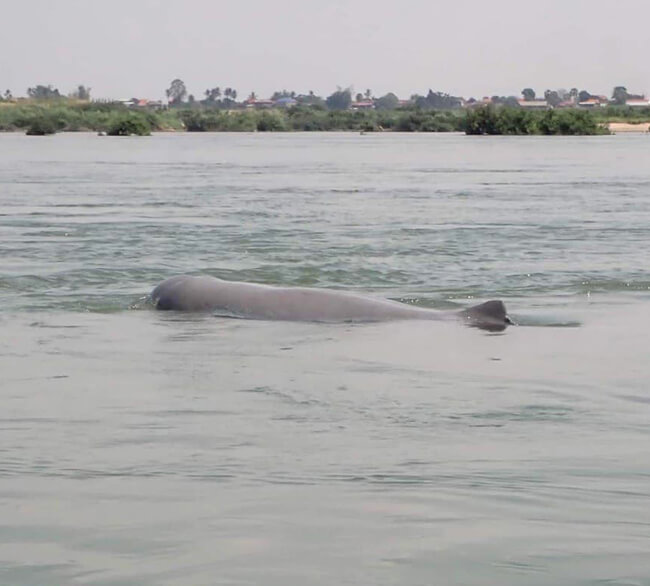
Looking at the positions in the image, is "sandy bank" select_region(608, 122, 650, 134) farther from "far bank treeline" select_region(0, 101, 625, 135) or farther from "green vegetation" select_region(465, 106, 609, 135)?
"green vegetation" select_region(465, 106, 609, 135)

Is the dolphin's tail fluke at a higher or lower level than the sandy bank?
higher

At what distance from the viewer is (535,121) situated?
108 metres

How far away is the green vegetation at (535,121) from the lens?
10681cm

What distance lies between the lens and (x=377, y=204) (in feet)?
107

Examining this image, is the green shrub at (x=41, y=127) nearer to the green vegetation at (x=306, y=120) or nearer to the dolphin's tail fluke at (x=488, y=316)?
the green vegetation at (x=306, y=120)

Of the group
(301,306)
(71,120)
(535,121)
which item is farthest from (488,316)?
(71,120)

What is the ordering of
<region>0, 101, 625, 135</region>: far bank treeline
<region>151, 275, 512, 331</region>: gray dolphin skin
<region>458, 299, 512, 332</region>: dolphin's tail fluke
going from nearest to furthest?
<region>458, 299, 512, 332</region>: dolphin's tail fluke
<region>151, 275, 512, 331</region>: gray dolphin skin
<region>0, 101, 625, 135</region>: far bank treeline

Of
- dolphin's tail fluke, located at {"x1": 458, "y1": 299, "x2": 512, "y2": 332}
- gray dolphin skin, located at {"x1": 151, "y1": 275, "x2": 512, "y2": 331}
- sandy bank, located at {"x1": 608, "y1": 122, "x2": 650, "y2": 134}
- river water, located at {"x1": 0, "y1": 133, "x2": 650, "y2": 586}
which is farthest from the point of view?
sandy bank, located at {"x1": 608, "y1": 122, "x2": 650, "y2": 134}

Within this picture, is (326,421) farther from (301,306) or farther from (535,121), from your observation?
(535,121)

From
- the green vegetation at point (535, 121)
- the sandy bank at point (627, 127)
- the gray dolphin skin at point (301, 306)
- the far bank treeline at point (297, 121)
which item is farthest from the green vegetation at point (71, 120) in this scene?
the gray dolphin skin at point (301, 306)

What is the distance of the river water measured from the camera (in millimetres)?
6574

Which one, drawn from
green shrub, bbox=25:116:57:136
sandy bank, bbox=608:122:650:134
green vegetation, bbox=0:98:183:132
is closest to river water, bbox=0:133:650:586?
green vegetation, bbox=0:98:183:132

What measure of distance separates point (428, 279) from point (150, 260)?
411 cm

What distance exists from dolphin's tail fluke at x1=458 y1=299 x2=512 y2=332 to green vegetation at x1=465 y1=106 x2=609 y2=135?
94.1 m
